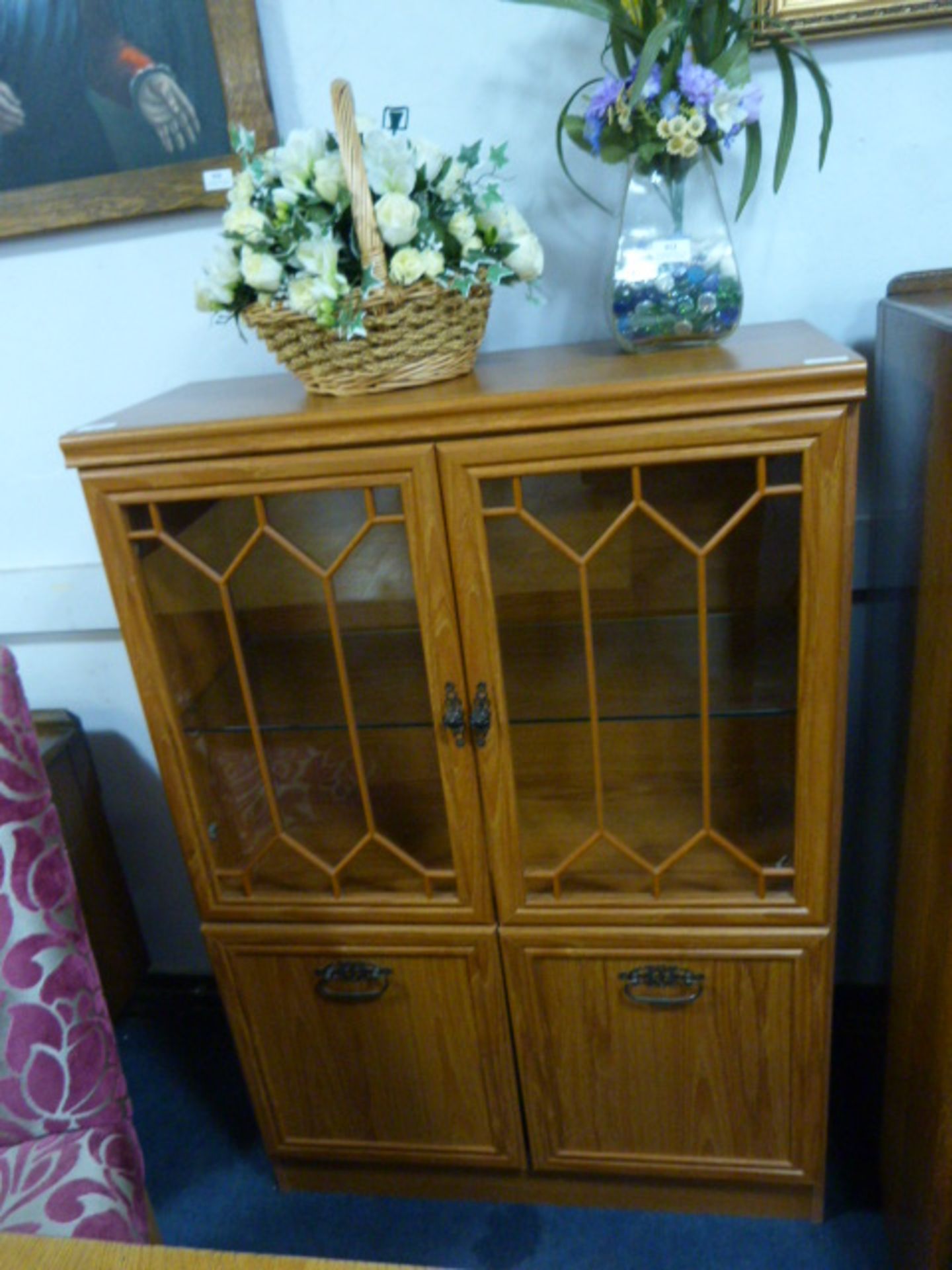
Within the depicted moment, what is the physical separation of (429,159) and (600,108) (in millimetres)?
205

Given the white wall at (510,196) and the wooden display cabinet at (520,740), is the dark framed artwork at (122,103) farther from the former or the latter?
the wooden display cabinet at (520,740)

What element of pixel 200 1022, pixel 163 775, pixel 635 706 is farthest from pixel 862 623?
pixel 200 1022

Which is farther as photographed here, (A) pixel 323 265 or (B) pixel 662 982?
(B) pixel 662 982

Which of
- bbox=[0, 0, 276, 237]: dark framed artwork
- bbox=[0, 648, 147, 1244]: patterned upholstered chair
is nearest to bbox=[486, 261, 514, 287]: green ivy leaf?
bbox=[0, 0, 276, 237]: dark framed artwork

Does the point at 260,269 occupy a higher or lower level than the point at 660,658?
higher

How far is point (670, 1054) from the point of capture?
1279 millimetres

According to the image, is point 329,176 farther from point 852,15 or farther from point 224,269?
point 852,15

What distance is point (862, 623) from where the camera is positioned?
4.61 ft

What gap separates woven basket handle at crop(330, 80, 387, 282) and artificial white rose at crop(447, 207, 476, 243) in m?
0.08

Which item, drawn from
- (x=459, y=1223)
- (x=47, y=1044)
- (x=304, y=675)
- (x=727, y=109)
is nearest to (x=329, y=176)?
(x=727, y=109)

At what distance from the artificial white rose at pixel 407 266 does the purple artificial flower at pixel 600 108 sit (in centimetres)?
27

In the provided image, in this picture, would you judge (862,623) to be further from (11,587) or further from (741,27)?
(11,587)

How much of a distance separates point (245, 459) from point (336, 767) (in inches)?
17.0

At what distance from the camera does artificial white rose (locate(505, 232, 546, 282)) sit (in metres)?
1.07
